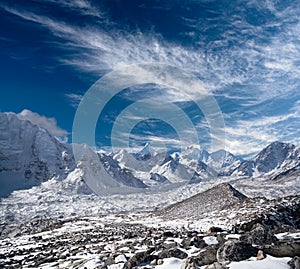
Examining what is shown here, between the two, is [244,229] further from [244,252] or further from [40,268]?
[40,268]

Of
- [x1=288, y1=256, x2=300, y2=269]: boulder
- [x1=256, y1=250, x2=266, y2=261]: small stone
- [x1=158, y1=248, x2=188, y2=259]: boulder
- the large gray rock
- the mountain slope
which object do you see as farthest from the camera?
the mountain slope

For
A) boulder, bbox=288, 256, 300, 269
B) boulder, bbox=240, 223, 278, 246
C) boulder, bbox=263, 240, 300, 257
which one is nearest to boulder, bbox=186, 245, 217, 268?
boulder, bbox=263, 240, 300, 257

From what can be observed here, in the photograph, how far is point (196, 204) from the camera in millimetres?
84938

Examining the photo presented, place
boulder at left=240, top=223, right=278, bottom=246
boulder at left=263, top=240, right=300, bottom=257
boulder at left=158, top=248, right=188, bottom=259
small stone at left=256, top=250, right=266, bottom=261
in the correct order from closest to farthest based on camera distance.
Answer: small stone at left=256, top=250, right=266, bottom=261, boulder at left=263, top=240, right=300, bottom=257, boulder at left=158, top=248, right=188, bottom=259, boulder at left=240, top=223, right=278, bottom=246

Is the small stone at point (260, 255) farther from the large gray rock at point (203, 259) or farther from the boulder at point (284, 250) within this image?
the large gray rock at point (203, 259)

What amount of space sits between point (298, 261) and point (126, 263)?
31.3ft

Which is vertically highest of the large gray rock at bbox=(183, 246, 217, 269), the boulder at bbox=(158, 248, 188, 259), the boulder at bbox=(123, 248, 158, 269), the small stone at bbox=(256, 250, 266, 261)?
the small stone at bbox=(256, 250, 266, 261)

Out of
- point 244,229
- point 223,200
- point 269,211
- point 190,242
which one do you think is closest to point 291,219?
point 269,211

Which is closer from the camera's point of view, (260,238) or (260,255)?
(260,255)

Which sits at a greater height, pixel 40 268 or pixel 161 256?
pixel 161 256

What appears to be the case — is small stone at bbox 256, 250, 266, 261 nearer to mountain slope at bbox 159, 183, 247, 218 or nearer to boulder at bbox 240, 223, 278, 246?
boulder at bbox 240, 223, 278, 246

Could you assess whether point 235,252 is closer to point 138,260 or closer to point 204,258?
point 204,258

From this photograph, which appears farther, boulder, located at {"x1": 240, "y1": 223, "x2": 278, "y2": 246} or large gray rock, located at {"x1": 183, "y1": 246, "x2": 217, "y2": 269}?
boulder, located at {"x1": 240, "y1": 223, "x2": 278, "y2": 246}

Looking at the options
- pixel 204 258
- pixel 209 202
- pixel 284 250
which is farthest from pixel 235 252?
pixel 209 202
